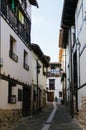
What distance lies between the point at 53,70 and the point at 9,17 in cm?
5456

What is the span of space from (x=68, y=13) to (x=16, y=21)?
3823 millimetres

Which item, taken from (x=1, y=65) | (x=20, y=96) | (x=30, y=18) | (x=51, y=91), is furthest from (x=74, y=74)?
(x=51, y=91)

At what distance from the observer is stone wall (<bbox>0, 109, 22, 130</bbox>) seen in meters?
17.0

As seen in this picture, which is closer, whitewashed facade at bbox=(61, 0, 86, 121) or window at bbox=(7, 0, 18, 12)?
whitewashed facade at bbox=(61, 0, 86, 121)

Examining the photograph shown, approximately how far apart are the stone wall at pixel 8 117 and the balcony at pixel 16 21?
13.9 feet

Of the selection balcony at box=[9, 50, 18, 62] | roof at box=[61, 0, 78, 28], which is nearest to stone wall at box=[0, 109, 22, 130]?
balcony at box=[9, 50, 18, 62]

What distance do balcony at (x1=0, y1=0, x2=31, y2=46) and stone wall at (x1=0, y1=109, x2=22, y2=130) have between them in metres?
4.25

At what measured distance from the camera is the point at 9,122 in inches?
742

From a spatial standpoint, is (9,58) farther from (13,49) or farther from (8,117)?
(8,117)

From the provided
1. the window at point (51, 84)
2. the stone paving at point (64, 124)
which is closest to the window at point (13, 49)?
the stone paving at point (64, 124)

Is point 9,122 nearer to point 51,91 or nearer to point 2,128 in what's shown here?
point 2,128

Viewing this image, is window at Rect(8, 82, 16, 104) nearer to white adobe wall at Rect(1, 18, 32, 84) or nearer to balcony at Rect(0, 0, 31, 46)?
white adobe wall at Rect(1, 18, 32, 84)

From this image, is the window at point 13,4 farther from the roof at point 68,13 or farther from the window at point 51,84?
the window at point 51,84

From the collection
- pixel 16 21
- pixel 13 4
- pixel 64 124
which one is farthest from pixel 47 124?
pixel 13 4
